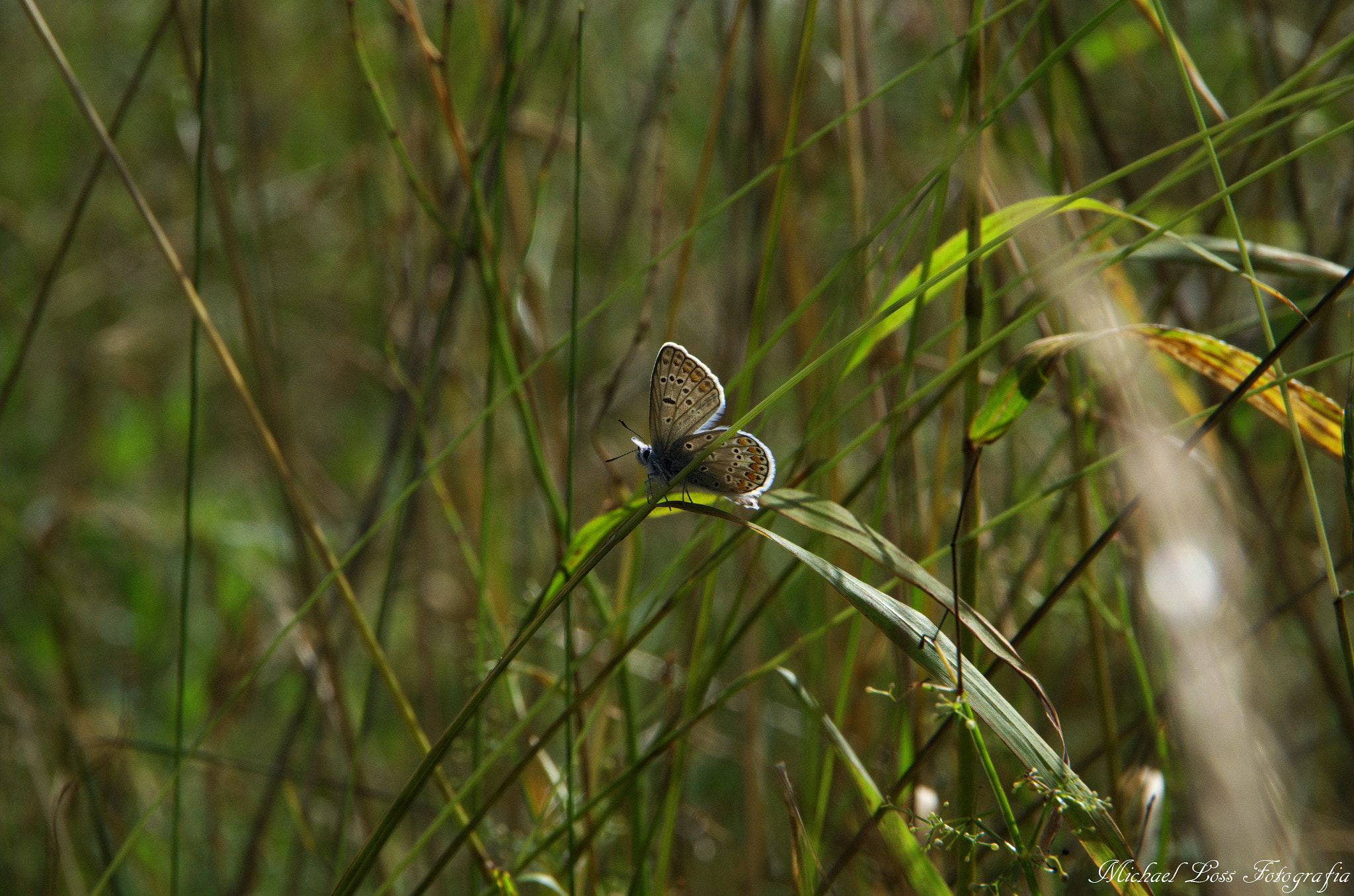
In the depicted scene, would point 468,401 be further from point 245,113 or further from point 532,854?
point 532,854

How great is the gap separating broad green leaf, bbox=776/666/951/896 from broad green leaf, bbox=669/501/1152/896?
0.13 metres

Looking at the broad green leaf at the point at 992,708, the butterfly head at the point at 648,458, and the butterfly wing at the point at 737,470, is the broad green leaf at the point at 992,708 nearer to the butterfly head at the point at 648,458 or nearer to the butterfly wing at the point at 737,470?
the butterfly wing at the point at 737,470

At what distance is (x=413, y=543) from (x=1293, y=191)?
1.79 m

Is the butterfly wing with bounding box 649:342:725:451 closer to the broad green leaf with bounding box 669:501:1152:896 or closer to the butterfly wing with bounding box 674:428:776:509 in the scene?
the butterfly wing with bounding box 674:428:776:509

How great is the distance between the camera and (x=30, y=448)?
2.61 metres

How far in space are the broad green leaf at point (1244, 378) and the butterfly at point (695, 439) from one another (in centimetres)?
37

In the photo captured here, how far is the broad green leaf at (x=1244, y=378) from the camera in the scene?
80cm

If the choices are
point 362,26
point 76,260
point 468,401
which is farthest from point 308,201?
point 76,260

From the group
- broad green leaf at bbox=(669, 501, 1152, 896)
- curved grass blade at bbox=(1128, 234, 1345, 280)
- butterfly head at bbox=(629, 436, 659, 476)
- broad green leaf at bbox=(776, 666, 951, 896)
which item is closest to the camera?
broad green leaf at bbox=(669, 501, 1152, 896)

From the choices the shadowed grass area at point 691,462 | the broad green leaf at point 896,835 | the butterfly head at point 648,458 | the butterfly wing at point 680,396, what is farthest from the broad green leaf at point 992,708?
the butterfly head at point 648,458

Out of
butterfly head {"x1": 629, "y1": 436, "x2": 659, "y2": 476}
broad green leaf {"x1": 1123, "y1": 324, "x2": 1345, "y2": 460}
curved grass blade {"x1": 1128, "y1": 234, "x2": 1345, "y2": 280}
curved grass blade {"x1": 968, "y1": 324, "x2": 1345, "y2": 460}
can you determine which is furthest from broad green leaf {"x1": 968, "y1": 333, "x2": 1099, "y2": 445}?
butterfly head {"x1": 629, "y1": 436, "x2": 659, "y2": 476}

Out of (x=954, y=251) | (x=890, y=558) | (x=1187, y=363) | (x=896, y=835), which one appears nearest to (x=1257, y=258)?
(x=1187, y=363)

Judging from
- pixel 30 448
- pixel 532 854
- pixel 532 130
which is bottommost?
pixel 30 448

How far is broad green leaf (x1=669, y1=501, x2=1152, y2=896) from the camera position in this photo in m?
0.63
